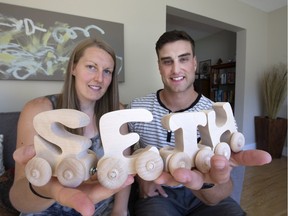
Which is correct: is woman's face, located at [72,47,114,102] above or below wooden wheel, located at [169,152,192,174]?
above

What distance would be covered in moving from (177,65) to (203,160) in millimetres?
587

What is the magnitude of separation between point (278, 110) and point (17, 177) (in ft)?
10.9

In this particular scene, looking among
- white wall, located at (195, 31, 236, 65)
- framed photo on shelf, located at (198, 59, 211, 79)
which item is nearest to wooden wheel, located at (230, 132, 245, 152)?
white wall, located at (195, 31, 236, 65)

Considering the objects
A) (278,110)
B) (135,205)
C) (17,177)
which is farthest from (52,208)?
(278,110)

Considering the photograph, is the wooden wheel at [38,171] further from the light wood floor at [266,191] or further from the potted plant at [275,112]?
the potted plant at [275,112]

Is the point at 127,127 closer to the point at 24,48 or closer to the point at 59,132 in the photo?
the point at 59,132

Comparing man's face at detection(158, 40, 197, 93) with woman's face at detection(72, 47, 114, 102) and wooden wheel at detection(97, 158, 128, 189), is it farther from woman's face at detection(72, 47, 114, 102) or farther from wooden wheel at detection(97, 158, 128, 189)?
wooden wheel at detection(97, 158, 128, 189)

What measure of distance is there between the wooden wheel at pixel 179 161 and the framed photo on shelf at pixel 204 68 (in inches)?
167

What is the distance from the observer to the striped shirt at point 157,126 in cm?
94

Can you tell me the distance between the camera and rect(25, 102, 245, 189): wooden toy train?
0.44 meters

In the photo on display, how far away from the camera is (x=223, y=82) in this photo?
13.0 feet

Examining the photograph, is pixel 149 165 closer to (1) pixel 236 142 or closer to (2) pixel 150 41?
(1) pixel 236 142

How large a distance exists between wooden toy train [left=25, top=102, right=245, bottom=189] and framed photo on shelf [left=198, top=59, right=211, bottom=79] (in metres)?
4.19

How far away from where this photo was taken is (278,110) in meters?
3.04
